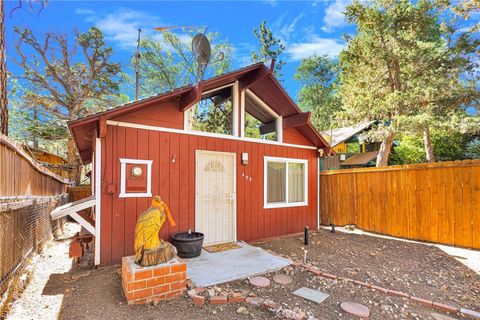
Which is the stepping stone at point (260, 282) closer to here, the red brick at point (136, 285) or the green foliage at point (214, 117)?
the red brick at point (136, 285)

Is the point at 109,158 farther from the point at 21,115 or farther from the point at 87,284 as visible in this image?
the point at 21,115

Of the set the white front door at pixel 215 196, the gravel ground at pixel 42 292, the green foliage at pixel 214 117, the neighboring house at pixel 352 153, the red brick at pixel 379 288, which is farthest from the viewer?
the neighboring house at pixel 352 153

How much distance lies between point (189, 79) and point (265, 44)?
5.08 meters

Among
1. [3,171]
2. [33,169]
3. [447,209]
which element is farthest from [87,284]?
[447,209]

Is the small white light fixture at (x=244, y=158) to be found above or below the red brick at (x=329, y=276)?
above

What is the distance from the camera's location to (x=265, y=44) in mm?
15125

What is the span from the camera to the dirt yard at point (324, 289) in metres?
2.79

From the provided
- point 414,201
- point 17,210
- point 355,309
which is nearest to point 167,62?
point 17,210

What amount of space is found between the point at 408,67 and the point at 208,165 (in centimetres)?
1021

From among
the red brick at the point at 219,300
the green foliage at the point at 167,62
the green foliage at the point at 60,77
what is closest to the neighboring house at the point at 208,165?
the red brick at the point at 219,300

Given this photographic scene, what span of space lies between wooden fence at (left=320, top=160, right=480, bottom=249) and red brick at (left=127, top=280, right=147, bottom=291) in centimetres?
619

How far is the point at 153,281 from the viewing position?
3.01 metres

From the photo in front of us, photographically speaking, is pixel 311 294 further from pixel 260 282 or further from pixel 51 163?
pixel 51 163

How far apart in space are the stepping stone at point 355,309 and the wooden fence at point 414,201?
3.95 meters
